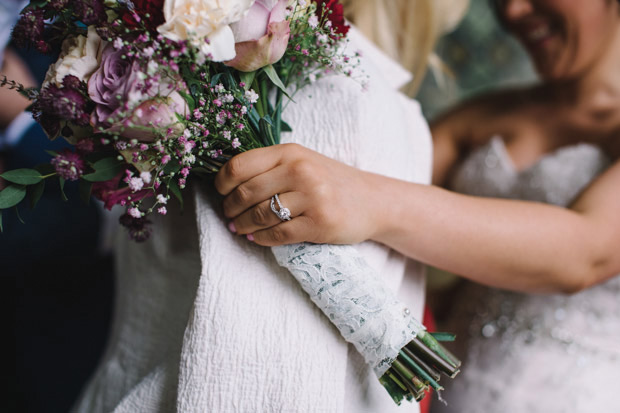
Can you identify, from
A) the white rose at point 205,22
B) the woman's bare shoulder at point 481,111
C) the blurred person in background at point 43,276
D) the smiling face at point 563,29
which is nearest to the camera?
the white rose at point 205,22

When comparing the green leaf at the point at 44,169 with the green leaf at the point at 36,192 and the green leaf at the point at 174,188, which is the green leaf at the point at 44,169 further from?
the green leaf at the point at 174,188

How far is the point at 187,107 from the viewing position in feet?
1.70

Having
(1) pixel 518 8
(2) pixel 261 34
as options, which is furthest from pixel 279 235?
(1) pixel 518 8

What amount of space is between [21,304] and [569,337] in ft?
4.41

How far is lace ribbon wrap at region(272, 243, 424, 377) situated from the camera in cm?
56

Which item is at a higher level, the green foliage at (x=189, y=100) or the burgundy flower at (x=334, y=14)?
the green foliage at (x=189, y=100)

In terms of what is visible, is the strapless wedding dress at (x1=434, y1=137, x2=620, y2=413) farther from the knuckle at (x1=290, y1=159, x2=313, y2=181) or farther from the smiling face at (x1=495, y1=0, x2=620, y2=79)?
the knuckle at (x1=290, y1=159, x2=313, y2=181)

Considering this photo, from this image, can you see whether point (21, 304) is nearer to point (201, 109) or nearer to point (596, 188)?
point (201, 109)

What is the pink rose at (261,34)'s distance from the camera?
49 centimetres

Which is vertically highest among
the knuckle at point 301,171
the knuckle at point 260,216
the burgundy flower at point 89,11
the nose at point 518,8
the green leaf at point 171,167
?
the burgundy flower at point 89,11

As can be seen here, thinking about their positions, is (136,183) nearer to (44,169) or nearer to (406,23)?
(44,169)

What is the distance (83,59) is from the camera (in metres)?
0.51

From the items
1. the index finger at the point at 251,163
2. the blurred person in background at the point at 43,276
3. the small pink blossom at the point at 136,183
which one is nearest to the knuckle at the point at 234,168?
the index finger at the point at 251,163

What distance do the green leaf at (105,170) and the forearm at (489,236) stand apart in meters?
0.33
